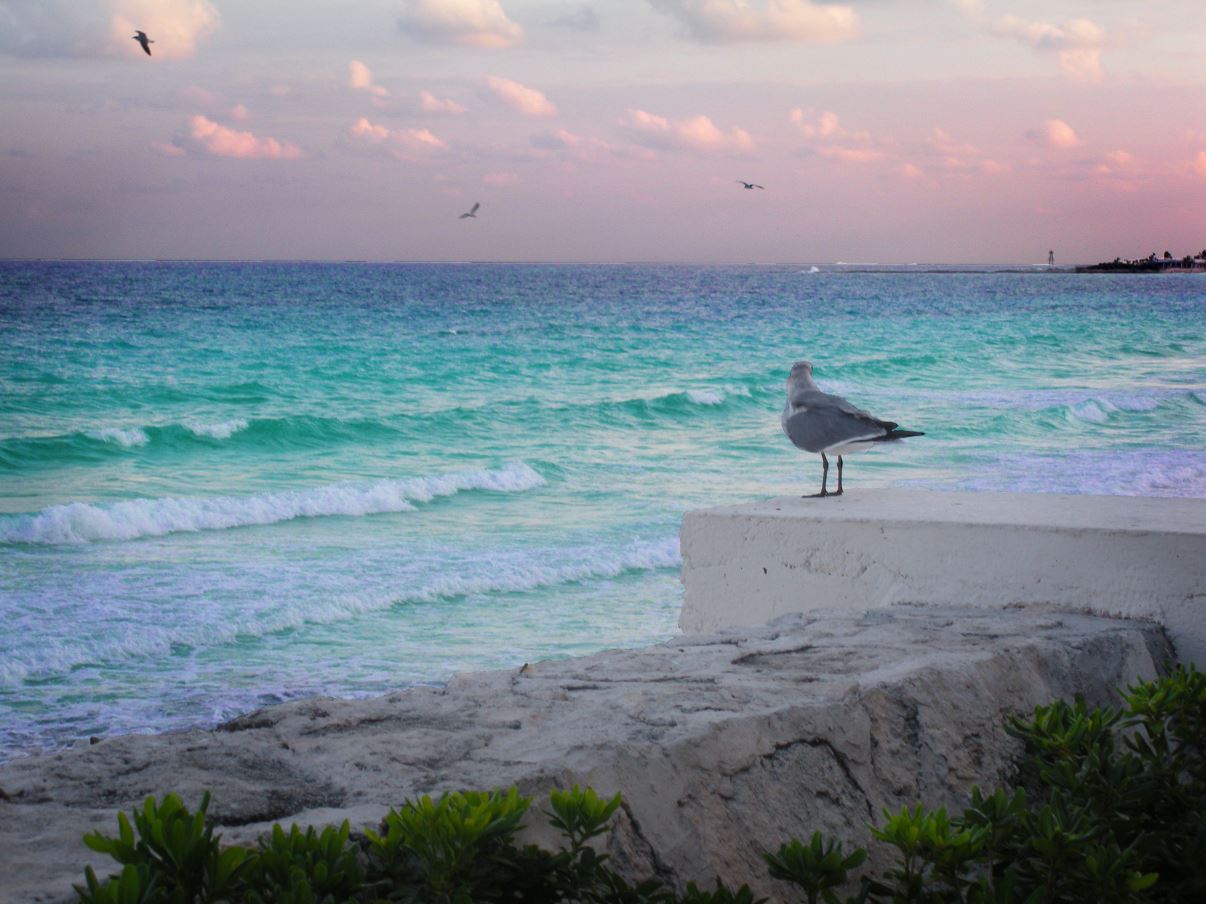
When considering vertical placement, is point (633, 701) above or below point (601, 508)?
above

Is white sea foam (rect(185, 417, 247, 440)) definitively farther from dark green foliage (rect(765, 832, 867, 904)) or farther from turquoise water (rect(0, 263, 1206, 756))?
dark green foliage (rect(765, 832, 867, 904))

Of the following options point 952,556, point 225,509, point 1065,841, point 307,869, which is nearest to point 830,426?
point 952,556

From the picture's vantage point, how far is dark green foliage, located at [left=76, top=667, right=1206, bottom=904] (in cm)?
165

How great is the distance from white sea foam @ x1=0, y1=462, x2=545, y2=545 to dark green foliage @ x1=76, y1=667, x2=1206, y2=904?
12.0m

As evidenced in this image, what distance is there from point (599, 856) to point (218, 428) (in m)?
19.3

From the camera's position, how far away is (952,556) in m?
4.10

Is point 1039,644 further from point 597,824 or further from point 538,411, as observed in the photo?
point 538,411

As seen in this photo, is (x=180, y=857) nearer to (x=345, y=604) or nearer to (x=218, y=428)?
(x=345, y=604)

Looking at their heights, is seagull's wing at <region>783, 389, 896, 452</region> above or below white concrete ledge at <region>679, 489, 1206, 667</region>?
above

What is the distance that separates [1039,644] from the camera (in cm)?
338

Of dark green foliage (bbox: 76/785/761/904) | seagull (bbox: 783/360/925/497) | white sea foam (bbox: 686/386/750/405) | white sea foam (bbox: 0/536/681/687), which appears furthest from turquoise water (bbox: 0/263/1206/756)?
dark green foliage (bbox: 76/785/761/904)

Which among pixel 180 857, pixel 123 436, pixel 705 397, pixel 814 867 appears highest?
pixel 180 857

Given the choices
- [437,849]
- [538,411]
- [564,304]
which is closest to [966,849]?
[437,849]

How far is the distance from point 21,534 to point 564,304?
Result: 1745 inches
